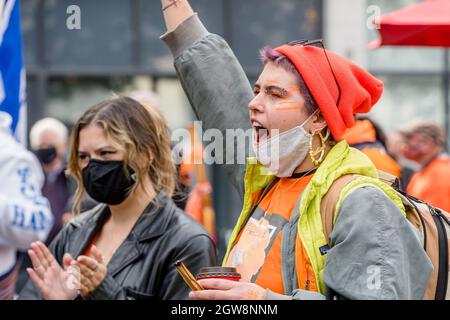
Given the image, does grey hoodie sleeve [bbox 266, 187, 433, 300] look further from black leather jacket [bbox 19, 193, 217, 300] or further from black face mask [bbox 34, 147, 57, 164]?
black face mask [bbox 34, 147, 57, 164]

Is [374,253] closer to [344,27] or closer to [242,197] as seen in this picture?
[242,197]

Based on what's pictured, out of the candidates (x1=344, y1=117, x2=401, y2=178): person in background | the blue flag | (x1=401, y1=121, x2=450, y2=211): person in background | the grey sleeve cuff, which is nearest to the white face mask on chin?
the grey sleeve cuff

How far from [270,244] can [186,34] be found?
104 centimetres

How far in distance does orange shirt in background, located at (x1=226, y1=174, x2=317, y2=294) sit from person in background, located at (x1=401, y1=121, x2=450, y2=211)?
471cm

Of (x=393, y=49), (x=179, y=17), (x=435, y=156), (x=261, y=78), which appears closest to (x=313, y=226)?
(x=261, y=78)

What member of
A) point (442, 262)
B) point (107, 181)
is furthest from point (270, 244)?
point (107, 181)

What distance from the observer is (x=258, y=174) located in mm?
3199

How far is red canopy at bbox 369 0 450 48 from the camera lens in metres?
5.50

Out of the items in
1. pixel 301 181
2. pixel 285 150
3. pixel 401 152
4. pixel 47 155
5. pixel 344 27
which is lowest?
pixel 401 152

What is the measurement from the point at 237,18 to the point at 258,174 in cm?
1051

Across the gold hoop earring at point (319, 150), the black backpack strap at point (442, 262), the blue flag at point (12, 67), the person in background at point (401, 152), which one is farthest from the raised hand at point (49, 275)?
the person in background at point (401, 152)

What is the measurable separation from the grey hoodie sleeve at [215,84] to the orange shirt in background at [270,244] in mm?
459

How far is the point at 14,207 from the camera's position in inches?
179

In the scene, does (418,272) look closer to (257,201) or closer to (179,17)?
(257,201)
